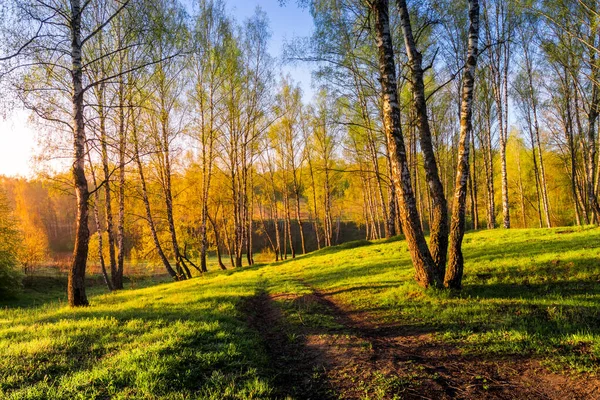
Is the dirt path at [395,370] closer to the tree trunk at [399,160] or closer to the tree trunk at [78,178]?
the tree trunk at [399,160]

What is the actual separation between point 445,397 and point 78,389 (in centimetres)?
418

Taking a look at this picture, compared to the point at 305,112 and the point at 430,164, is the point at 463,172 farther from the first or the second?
the point at 305,112

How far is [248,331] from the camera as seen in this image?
6.16 m

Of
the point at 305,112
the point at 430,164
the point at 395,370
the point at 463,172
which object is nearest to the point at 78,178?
the point at 395,370

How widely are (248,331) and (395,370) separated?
3.14 meters

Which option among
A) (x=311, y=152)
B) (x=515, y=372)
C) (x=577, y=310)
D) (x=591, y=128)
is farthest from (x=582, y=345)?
(x=311, y=152)

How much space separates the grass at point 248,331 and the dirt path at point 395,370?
0.23 meters

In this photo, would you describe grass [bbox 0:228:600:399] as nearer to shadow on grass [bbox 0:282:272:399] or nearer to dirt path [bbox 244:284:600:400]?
shadow on grass [bbox 0:282:272:399]

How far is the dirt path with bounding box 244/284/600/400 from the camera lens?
3.45 metres

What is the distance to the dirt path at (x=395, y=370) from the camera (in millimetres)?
3449

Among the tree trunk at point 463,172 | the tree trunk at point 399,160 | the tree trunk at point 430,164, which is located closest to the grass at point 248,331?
the tree trunk at point 463,172

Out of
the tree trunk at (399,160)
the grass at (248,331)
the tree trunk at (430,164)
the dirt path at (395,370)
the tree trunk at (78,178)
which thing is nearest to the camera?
the dirt path at (395,370)

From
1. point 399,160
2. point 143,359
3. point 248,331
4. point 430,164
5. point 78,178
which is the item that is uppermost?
point 78,178

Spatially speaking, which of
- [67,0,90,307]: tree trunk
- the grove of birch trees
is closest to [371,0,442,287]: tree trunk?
the grove of birch trees
